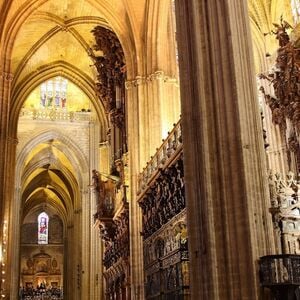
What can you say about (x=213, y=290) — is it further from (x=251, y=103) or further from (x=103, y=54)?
(x=103, y=54)

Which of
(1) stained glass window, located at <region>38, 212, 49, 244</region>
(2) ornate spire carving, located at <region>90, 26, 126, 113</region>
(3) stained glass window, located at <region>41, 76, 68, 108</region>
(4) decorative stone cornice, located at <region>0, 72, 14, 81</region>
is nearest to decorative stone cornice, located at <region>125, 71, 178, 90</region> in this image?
(2) ornate spire carving, located at <region>90, 26, 126, 113</region>

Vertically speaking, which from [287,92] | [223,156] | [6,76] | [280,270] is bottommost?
[280,270]

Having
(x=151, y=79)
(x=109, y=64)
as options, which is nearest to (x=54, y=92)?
(x=109, y=64)

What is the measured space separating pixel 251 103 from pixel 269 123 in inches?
346

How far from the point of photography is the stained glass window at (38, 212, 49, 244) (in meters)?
45.4

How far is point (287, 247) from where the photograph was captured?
1073cm

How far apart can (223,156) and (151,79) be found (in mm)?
8591

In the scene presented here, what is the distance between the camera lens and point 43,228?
45.7m

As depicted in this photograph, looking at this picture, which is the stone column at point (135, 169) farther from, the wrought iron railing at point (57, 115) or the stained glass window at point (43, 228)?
the stained glass window at point (43, 228)

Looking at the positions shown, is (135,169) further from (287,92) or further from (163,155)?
(287,92)

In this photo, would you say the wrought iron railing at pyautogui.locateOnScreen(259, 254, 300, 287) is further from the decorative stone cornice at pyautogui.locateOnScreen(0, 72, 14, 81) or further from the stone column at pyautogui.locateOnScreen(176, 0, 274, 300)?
the decorative stone cornice at pyautogui.locateOnScreen(0, 72, 14, 81)

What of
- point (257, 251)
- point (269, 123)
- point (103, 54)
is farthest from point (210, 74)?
point (103, 54)

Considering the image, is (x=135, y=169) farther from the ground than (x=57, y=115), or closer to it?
closer to it

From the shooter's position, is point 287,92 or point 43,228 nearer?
point 287,92
